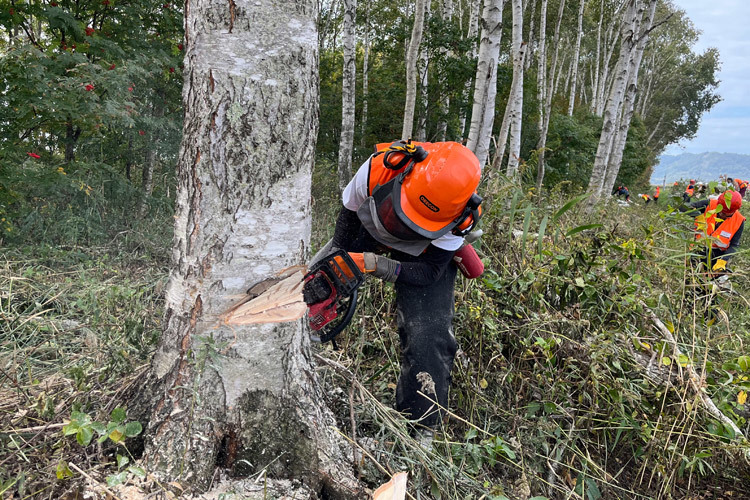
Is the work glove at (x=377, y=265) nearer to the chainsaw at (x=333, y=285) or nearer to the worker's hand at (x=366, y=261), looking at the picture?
the worker's hand at (x=366, y=261)

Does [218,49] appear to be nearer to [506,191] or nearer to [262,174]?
[262,174]

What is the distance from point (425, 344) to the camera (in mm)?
2439

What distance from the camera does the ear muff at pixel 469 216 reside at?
90.4 inches

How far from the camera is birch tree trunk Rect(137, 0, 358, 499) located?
1371 millimetres

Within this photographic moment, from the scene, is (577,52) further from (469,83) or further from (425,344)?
(425,344)

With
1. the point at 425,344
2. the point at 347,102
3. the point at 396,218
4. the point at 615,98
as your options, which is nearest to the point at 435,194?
the point at 396,218

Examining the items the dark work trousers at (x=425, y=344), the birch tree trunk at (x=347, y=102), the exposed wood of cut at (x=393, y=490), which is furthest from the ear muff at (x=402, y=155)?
the birch tree trunk at (x=347, y=102)

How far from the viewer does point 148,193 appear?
586cm

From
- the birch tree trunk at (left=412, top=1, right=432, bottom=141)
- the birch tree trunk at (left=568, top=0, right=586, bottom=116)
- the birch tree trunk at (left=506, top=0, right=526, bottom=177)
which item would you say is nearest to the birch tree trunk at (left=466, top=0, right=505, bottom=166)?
the birch tree trunk at (left=506, top=0, right=526, bottom=177)

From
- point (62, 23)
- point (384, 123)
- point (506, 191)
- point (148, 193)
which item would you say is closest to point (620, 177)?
point (384, 123)

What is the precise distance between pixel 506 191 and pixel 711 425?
2101 mm

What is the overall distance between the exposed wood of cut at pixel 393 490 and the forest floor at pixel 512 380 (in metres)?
0.16

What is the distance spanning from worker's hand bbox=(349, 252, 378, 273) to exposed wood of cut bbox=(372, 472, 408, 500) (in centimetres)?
107

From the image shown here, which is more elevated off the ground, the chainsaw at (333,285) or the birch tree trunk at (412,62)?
the birch tree trunk at (412,62)
